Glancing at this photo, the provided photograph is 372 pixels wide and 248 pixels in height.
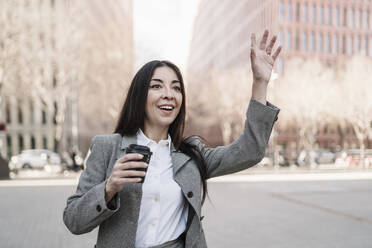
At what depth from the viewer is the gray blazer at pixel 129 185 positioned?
60.3 inches

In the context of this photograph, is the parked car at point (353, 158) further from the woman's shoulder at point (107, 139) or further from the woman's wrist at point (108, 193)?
the woman's wrist at point (108, 193)

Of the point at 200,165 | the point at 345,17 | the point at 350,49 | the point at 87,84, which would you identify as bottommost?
the point at 200,165

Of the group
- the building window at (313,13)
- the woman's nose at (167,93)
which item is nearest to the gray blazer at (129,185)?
the woman's nose at (167,93)

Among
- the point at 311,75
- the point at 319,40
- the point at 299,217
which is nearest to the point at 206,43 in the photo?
the point at 319,40

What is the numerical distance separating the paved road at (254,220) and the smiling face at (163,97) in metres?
3.68

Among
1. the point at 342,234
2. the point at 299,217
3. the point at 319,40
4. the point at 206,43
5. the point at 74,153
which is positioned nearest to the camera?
the point at 342,234

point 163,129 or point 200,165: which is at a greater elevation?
point 163,129

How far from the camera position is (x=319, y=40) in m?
47.7

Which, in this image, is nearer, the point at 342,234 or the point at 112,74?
the point at 342,234

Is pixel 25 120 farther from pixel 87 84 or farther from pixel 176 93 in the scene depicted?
pixel 176 93

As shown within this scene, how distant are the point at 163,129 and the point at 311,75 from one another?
29.6 meters

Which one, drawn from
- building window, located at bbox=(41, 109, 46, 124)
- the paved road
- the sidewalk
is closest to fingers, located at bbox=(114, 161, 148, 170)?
the paved road

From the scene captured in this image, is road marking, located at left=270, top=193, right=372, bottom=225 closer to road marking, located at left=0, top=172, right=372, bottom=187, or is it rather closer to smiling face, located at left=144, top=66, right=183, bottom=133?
road marking, located at left=0, top=172, right=372, bottom=187

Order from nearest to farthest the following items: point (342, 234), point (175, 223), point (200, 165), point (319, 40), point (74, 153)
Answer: point (175, 223)
point (200, 165)
point (342, 234)
point (74, 153)
point (319, 40)
